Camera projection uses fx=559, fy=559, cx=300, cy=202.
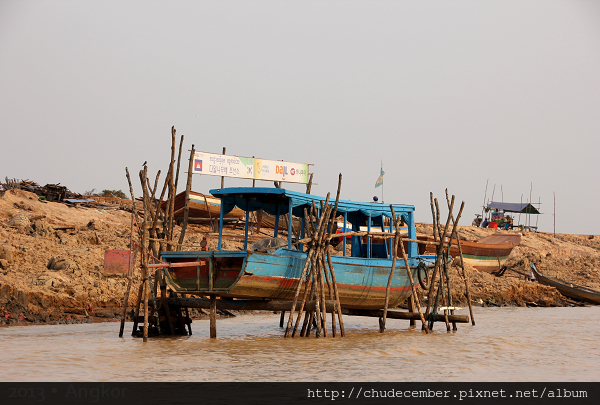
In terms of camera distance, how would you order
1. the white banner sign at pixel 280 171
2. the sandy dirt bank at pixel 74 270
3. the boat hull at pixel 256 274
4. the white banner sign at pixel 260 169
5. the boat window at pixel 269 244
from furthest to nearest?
1. the white banner sign at pixel 280 171
2. the white banner sign at pixel 260 169
3. the sandy dirt bank at pixel 74 270
4. the boat window at pixel 269 244
5. the boat hull at pixel 256 274

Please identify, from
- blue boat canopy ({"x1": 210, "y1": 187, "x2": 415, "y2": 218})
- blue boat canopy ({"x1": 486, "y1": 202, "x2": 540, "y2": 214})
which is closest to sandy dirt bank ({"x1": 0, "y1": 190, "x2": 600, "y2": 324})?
blue boat canopy ({"x1": 210, "y1": 187, "x2": 415, "y2": 218})

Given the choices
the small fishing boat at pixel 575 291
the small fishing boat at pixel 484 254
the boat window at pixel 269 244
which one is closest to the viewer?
the boat window at pixel 269 244

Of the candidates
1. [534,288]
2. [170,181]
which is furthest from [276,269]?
[534,288]

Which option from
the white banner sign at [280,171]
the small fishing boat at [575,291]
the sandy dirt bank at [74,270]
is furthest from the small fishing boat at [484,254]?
the white banner sign at [280,171]

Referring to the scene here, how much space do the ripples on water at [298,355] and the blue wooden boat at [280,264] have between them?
117 centimetres

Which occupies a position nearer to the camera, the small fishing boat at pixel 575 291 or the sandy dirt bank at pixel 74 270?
the sandy dirt bank at pixel 74 270

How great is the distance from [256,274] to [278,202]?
246cm

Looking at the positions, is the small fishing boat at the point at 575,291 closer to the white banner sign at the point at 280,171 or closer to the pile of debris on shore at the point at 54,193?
the white banner sign at the point at 280,171

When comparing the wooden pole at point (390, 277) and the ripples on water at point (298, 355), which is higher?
the wooden pole at point (390, 277)

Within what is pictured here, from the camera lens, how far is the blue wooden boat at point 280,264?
1311 cm

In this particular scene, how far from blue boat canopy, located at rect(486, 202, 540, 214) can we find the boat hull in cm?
4135

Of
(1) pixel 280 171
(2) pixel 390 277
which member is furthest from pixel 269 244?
(1) pixel 280 171

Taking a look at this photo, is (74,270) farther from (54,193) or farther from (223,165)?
(54,193)
